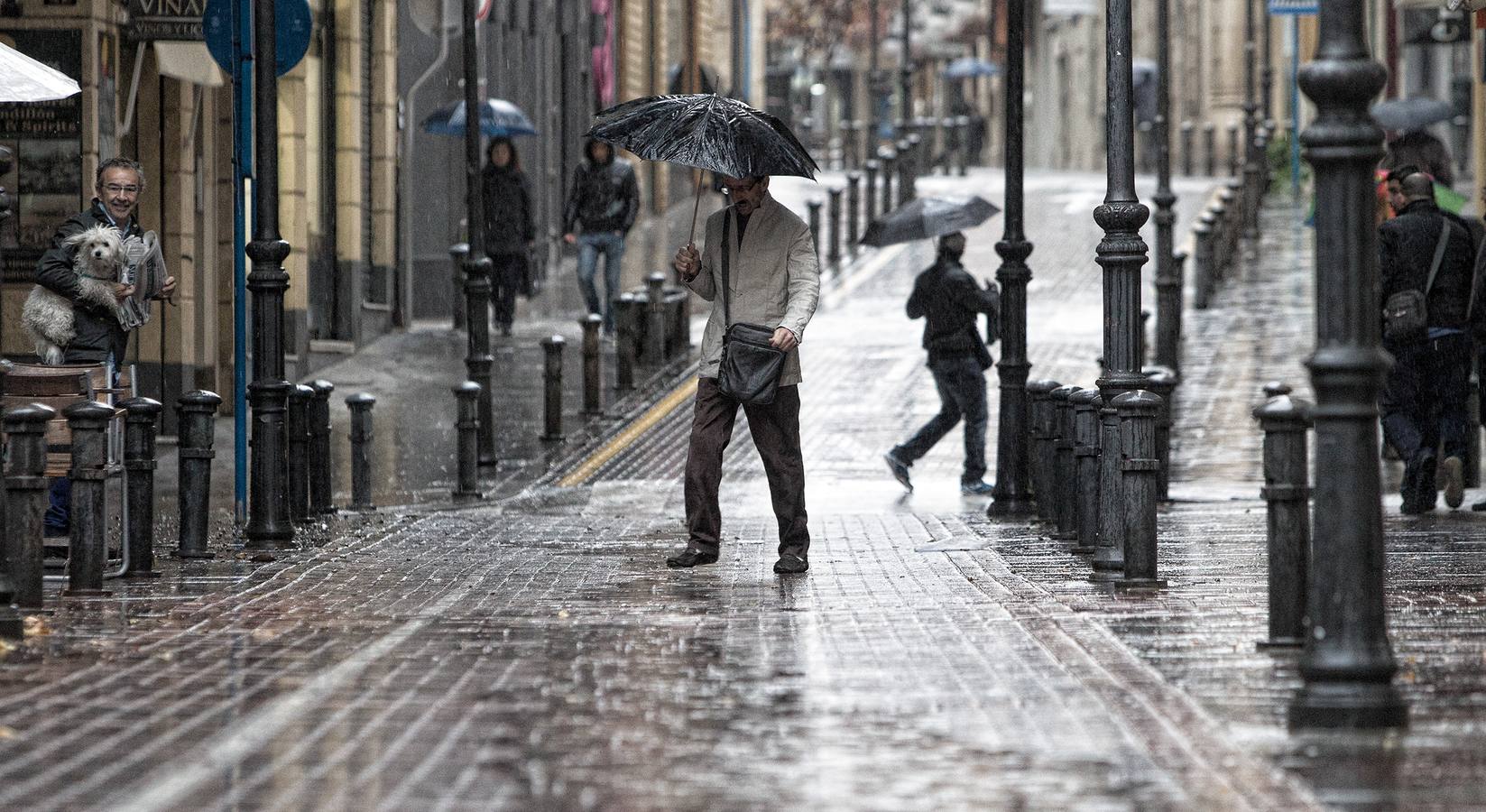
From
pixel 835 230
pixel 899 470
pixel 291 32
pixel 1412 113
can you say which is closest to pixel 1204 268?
pixel 835 230

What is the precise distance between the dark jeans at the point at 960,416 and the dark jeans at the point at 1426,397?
287cm

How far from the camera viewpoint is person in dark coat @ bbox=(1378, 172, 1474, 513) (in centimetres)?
1351

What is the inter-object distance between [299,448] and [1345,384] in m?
7.07

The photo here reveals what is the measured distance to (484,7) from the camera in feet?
75.5

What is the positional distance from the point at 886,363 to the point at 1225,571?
11586 mm

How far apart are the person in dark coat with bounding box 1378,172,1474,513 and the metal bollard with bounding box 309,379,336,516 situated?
5.36 m

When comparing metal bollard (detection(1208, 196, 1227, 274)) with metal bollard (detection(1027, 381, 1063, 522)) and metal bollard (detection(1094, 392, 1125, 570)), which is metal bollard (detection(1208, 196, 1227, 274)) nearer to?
metal bollard (detection(1027, 381, 1063, 522))

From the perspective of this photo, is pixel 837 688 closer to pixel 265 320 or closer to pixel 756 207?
pixel 756 207

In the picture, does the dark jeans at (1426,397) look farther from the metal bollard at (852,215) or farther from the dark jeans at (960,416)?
the metal bollard at (852,215)

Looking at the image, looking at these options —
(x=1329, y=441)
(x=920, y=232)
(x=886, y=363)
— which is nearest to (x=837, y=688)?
(x=1329, y=441)

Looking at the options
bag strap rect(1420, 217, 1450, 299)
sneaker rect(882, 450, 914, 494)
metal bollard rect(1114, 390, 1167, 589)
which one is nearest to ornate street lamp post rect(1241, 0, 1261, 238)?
sneaker rect(882, 450, 914, 494)

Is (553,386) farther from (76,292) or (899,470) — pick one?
(76,292)

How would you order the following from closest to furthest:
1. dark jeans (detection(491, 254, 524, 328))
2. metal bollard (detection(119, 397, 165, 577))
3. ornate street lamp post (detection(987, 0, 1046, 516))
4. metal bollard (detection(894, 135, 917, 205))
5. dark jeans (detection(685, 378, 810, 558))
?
metal bollard (detection(119, 397, 165, 577)), dark jeans (detection(685, 378, 810, 558)), ornate street lamp post (detection(987, 0, 1046, 516)), dark jeans (detection(491, 254, 524, 328)), metal bollard (detection(894, 135, 917, 205))

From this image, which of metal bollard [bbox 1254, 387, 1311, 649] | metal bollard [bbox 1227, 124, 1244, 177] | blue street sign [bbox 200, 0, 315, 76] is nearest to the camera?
metal bollard [bbox 1254, 387, 1311, 649]
